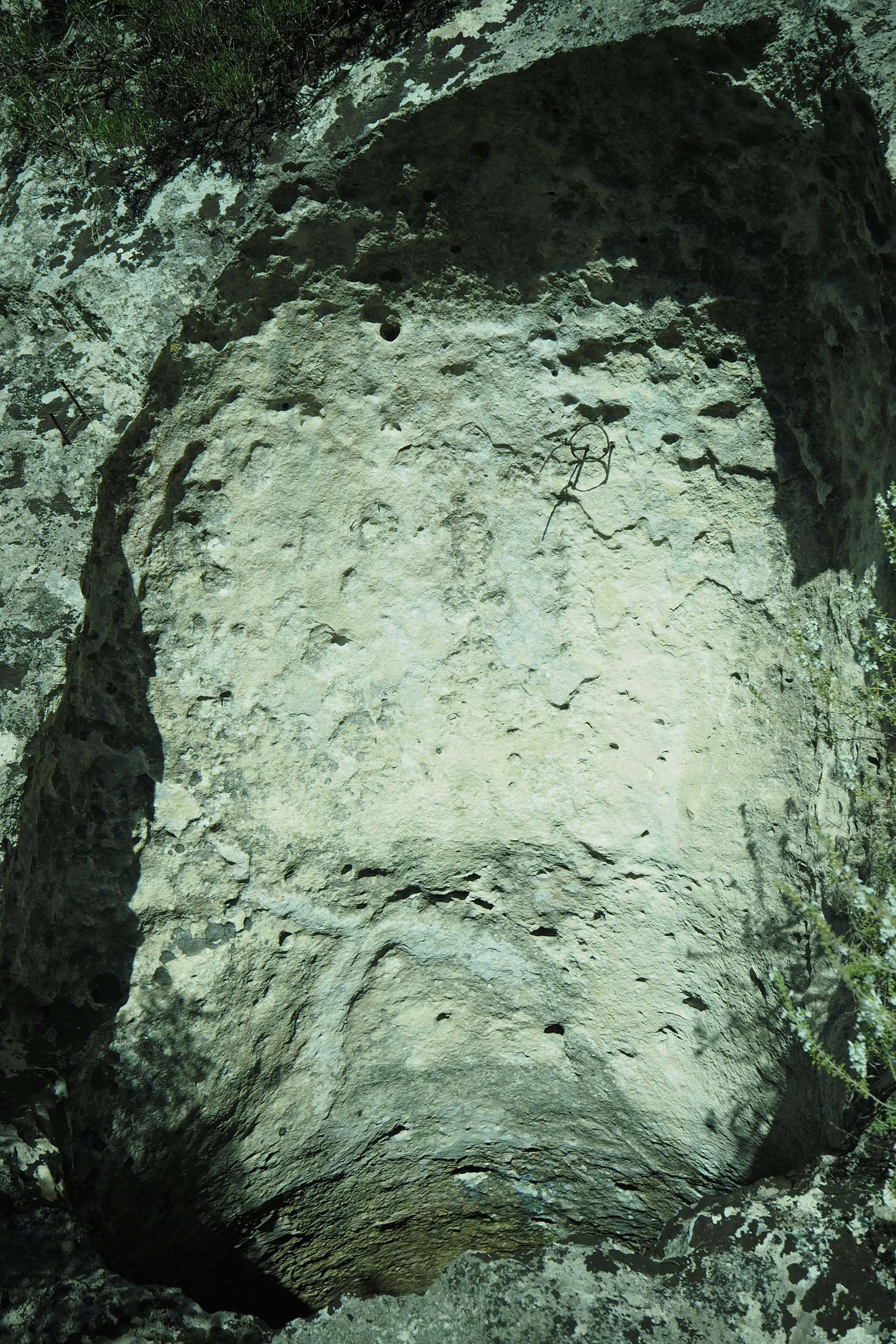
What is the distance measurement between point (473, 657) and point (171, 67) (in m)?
1.71

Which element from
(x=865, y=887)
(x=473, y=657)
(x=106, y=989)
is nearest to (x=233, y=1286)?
(x=106, y=989)

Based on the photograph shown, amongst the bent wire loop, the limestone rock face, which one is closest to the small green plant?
the limestone rock face

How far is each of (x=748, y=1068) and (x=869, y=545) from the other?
58.7 inches

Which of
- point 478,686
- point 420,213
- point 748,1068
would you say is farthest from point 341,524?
point 748,1068

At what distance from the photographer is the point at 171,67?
233 centimetres

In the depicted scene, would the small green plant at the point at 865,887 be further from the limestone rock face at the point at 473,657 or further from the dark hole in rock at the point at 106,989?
the dark hole in rock at the point at 106,989

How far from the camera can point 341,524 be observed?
2686mm

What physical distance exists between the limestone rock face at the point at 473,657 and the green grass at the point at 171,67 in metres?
0.11

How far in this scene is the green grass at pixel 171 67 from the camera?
2229 millimetres

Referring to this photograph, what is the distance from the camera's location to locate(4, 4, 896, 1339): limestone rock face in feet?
7.25

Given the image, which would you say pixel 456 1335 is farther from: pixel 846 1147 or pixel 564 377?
pixel 564 377

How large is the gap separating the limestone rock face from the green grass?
0.38 feet

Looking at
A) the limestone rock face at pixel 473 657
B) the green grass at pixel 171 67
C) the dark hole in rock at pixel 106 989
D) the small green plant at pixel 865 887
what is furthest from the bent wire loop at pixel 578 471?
the dark hole in rock at pixel 106 989

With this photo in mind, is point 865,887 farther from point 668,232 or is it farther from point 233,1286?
point 233,1286
